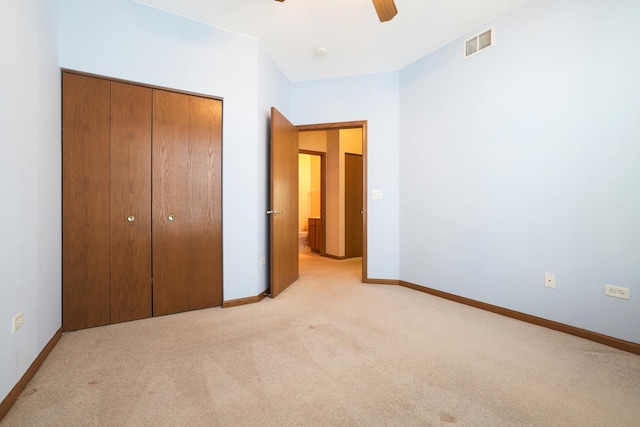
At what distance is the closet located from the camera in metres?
2.06

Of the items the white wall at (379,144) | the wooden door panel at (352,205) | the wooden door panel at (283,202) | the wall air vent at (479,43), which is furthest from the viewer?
the wooden door panel at (352,205)

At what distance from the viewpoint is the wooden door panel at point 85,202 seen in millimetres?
2029

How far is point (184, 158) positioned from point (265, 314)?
156 centimetres

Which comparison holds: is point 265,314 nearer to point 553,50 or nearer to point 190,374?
point 190,374

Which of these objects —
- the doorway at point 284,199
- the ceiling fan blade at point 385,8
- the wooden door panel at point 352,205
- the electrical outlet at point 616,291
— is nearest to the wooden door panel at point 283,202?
the doorway at point 284,199

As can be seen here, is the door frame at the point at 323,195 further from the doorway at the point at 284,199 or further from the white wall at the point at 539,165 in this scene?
the white wall at the point at 539,165

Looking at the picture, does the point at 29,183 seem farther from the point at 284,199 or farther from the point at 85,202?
the point at 284,199

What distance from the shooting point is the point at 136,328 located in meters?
2.11

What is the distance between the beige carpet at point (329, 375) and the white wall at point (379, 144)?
1.14m

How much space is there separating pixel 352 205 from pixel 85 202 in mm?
4061

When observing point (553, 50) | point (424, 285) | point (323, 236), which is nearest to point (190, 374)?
point (424, 285)

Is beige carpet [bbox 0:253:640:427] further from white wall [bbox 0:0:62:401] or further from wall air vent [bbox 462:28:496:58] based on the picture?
wall air vent [bbox 462:28:496:58]

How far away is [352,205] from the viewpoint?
5.33 m

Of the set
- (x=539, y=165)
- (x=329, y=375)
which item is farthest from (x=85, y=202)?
(x=539, y=165)
